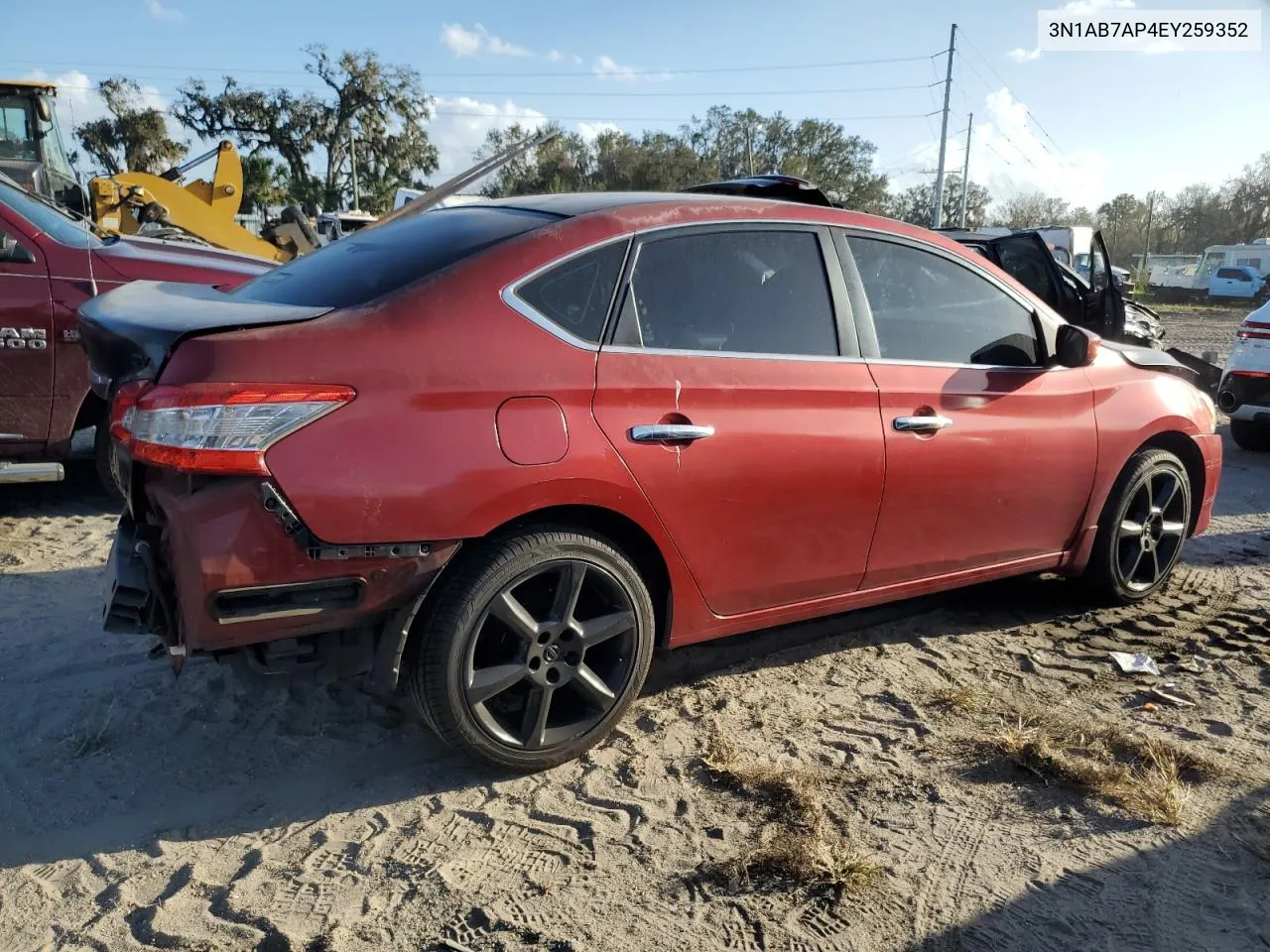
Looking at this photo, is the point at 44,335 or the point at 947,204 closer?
the point at 44,335

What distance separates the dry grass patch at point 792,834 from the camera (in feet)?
8.27

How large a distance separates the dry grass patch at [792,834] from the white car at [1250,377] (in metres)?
7.34

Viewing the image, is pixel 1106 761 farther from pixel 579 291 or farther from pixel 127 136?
pixel 127 136

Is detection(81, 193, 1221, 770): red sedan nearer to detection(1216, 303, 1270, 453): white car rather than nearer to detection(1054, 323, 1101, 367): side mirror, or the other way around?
detection(1054, 323, 1101, 367): side mirror

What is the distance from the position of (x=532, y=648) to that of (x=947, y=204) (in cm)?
6662

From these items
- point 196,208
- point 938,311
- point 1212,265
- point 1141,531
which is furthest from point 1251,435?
point 1212,265

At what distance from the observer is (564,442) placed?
2.80 meters

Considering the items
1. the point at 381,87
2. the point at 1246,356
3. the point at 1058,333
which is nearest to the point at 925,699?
the point at 1058,333

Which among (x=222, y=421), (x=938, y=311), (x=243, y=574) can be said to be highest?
(x=938, y=311)

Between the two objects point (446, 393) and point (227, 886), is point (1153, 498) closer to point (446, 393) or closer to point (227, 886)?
point (446, 393)

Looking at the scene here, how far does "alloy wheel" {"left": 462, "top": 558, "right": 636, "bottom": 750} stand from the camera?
2.85 m

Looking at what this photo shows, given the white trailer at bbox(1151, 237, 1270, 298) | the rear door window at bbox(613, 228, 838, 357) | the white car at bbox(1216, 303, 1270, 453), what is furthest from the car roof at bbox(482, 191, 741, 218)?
the white trailer at bbox(1151, 237, 1270, 298)

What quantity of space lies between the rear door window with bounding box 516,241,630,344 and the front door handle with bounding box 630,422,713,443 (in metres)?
0.31

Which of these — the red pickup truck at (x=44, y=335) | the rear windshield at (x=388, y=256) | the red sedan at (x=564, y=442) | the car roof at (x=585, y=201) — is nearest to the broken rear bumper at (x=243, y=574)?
the red sedan at (x=564, y=442)
